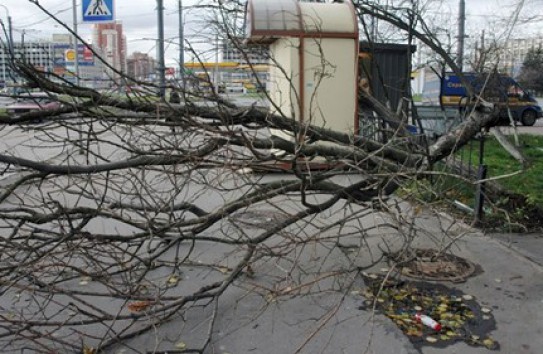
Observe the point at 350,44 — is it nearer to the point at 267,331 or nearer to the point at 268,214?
the point at 268,214

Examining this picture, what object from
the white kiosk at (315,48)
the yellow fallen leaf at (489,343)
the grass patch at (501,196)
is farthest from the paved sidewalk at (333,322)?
the white kiosk at (315,48)

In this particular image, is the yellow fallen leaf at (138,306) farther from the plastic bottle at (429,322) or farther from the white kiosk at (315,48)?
the white kiosk at (315,48)

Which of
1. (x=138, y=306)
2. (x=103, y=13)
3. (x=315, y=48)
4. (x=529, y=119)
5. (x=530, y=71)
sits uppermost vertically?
(x=103, y=13)

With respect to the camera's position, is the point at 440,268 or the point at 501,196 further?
the point at 501,196

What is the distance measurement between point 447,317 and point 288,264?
1.76 meters

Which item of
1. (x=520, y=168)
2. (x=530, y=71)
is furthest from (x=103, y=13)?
(x=530, y=71)

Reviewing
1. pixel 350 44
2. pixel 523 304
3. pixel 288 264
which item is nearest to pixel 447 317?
pixel 523 304

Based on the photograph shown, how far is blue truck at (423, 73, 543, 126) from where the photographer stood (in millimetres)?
6668

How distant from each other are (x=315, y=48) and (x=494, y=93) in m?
3.58

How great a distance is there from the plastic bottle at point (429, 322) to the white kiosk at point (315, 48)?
5709 mm

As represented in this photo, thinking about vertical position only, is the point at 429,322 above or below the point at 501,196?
below

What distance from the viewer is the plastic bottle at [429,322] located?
4020 mm

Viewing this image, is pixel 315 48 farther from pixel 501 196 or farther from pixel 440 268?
pixel 440 268

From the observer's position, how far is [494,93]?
7.53m
